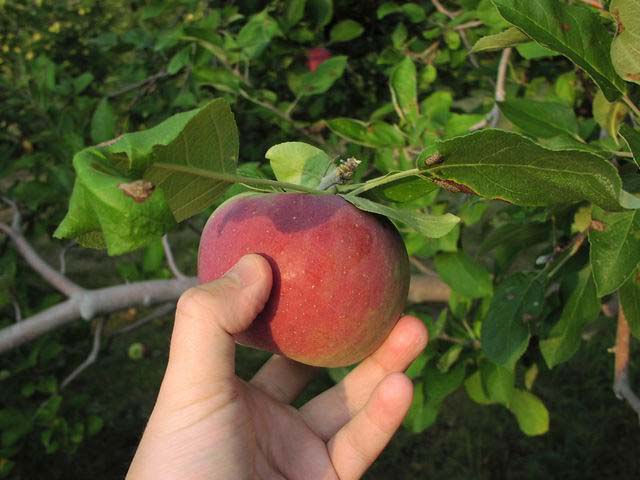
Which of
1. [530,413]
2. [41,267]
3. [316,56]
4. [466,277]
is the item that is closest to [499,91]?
[466,277]

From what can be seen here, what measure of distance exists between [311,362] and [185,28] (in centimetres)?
119

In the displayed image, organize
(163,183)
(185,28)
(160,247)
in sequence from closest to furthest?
(163,183) < (185,28) < (160,247)

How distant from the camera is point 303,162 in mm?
944

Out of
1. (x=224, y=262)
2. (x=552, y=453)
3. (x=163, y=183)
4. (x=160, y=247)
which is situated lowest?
(x=552, y=453)

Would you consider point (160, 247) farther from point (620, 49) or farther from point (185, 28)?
point (620, 49)

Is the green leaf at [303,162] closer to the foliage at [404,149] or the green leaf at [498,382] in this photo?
the foliage at [404,149]

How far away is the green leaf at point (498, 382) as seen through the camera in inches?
60.8

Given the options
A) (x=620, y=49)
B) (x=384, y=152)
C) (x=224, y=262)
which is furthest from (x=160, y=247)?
(x=620, y=49)

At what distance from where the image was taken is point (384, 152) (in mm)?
1604

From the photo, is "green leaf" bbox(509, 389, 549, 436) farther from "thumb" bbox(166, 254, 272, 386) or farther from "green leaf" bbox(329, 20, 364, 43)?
"green leaf" bbox(329, 20, 364, 43)

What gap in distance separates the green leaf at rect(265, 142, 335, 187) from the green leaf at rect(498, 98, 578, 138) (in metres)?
0.44

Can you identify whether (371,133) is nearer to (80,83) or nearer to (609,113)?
(609,113)

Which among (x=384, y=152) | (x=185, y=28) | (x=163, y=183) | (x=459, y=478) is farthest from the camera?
(x=459, y=478)

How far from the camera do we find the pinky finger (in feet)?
3.68
